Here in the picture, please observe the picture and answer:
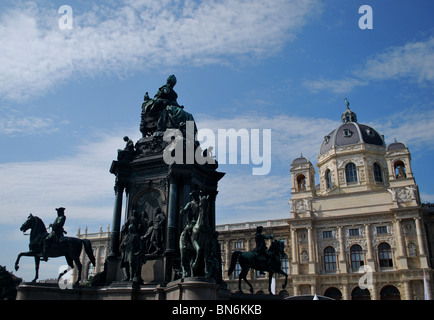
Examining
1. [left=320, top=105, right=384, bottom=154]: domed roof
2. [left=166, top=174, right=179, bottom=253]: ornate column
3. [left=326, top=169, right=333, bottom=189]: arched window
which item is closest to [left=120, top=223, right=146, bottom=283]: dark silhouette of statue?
[left=166, top=174, right=179, bottom=253]: ornate column

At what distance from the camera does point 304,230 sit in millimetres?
57281

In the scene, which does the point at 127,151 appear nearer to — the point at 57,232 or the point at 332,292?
the point at 57,232

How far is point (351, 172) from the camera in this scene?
63875 millimetres

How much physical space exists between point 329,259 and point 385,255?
7.20m

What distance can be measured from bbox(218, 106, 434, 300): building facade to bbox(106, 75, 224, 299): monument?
1565 inches

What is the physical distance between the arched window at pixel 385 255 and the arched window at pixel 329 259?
5.85 meters

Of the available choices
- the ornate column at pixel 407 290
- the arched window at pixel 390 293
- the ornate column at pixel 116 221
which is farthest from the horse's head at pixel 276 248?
the arched window at pixel 390 293

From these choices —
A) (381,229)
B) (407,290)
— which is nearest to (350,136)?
(381,229)

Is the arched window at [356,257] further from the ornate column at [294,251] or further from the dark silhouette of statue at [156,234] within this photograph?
the dark silhouette of statue at [156,234]

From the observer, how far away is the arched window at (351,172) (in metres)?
63.3

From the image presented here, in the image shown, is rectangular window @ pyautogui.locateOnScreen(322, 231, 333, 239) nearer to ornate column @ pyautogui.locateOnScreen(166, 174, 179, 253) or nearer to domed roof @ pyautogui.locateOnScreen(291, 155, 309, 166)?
domed roof @ pyautogui.locateOnScreen(291, 155, 309, 166)

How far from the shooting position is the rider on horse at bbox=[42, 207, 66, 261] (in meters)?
13.7
